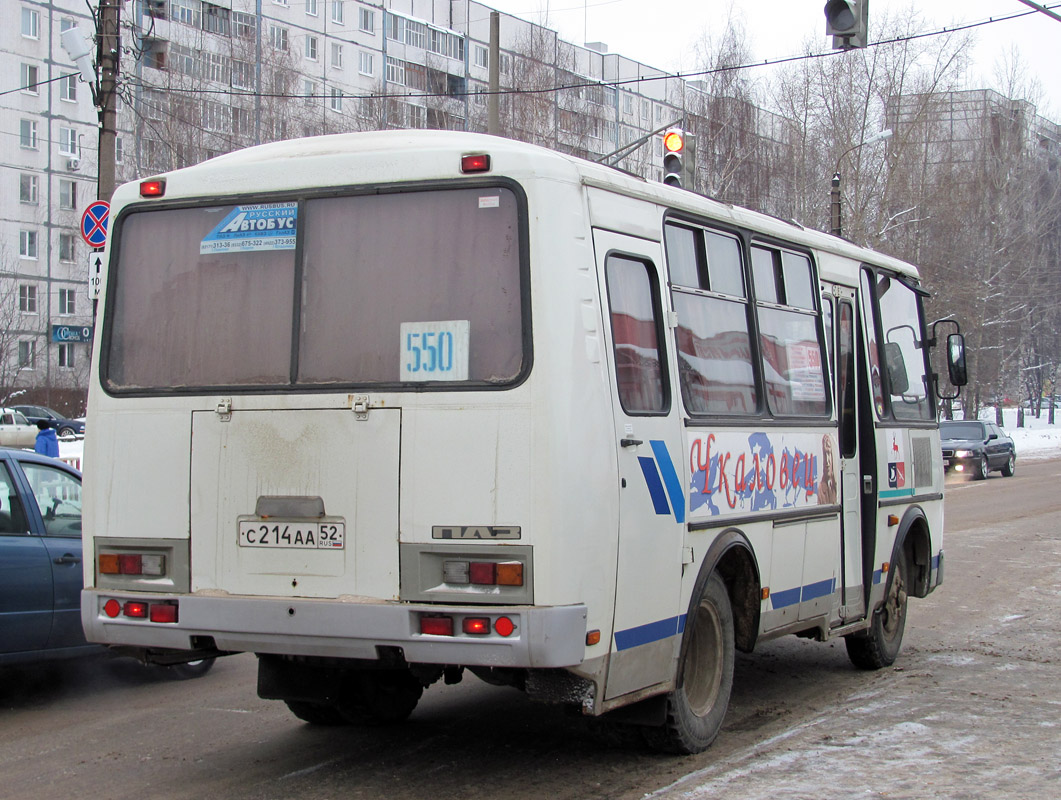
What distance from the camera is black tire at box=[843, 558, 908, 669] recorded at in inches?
347

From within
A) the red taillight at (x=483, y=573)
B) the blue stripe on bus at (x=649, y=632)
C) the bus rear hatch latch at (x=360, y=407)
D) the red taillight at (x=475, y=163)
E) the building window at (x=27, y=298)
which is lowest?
the blue stripe on bus at (x=649, y=632)

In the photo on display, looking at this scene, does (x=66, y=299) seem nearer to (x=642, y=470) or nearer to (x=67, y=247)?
(x=67, y=247)

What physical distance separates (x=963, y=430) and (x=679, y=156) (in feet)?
65.6

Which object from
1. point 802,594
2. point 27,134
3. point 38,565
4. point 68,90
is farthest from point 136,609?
point 68,90

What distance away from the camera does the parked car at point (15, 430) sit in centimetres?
4125

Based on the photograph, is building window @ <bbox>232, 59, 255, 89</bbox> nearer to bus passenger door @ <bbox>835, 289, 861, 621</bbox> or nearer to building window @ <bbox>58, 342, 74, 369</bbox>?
building window @ <bbox>58, 342, 74, 369</bbox>

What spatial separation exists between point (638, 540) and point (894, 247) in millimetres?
41989

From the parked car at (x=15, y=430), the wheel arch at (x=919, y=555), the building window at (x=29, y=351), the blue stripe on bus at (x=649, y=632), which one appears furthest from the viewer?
the building window at (x=29, y=351)

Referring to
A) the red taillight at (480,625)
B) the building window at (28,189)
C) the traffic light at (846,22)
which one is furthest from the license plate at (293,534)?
the building window at (28,189)

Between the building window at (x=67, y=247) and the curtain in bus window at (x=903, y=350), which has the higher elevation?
the building window at (x=67, y=247)

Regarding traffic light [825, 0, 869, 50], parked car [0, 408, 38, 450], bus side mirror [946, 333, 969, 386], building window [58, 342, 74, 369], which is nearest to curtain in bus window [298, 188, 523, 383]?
bus side mirror [946, 333, 969, 386]

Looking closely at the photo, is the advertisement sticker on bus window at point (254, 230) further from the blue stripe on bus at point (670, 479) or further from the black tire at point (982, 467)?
the black tire at point (982, 467)

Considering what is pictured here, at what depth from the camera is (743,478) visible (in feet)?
22.4

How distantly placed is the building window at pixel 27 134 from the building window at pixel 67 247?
4569 mm
